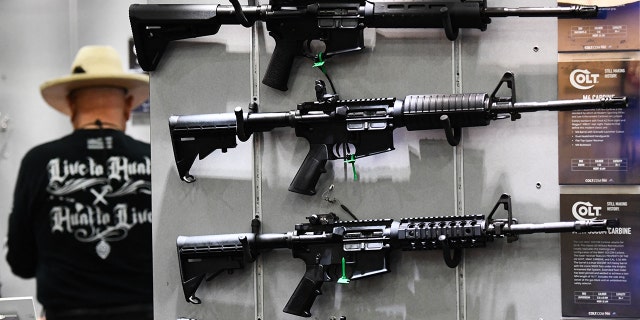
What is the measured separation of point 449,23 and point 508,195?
76 centimetres

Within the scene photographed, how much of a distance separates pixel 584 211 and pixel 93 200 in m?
2.99

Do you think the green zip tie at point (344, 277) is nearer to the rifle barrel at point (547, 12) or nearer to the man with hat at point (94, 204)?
the rifle barrel at point (547, 12)

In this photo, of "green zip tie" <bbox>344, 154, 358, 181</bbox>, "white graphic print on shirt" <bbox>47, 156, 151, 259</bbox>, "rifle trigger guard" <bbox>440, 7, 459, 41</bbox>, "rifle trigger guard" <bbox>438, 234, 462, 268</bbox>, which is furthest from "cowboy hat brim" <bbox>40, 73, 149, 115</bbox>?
"rifle trigger guard" <bbox>438, 234, 462, 268</bbox>

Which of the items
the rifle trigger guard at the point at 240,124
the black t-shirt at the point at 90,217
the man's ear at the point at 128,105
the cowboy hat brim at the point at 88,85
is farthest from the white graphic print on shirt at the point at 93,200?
the rifle trigger guard at the point at 240,124

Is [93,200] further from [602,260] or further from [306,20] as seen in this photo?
[602,260]

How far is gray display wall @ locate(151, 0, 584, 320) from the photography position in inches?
158

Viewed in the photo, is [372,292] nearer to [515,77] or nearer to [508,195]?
→ [508,195]

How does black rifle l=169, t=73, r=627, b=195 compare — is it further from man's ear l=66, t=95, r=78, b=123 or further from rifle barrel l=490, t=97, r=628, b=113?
man's ear l=66, t=95, r=78, b=123

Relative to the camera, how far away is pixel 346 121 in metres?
4.04

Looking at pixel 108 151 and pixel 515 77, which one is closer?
pixel 515 77

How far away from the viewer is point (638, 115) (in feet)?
12.8

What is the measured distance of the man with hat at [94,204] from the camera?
5613 mm

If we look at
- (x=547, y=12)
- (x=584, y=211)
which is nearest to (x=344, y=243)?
(x=584, y=211)

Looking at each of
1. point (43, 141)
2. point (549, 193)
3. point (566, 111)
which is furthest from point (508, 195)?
point (43, 141)
